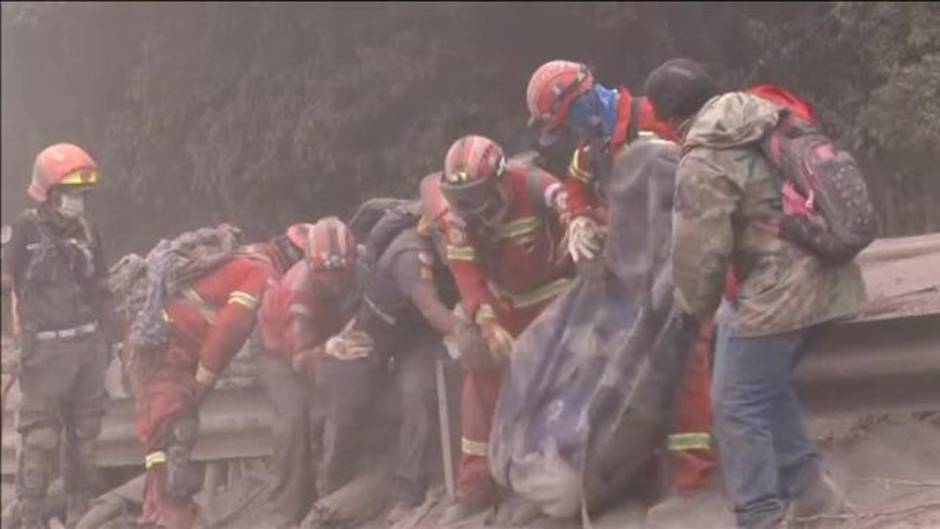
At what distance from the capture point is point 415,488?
7527 millimetres

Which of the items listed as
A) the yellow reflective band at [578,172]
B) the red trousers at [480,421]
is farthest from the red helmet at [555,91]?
the red trousers at [480,421]

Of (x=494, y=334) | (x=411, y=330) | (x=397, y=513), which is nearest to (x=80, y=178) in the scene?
(x=411, y=330)

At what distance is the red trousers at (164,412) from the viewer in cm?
843

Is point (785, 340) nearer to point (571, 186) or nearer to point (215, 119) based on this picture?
point (571, 186)

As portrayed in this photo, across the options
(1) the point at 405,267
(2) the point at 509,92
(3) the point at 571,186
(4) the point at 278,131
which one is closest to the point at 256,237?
(4) the point at 278,131

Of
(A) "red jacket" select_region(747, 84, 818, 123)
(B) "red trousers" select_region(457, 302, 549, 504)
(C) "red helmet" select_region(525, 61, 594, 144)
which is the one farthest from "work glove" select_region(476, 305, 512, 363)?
(A) "red jacket" select_region(747, 84, 818, 123)

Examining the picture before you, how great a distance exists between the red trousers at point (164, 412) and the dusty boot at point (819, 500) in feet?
12.2

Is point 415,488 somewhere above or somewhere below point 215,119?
below

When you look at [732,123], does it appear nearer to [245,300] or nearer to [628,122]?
[628,122]

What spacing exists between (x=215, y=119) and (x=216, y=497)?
228 inches

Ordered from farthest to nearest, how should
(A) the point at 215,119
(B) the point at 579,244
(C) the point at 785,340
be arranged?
(A) the point at 215,119, (B) the point at 579,244, (C) the point at 785,340

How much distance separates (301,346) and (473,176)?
173 centimetres

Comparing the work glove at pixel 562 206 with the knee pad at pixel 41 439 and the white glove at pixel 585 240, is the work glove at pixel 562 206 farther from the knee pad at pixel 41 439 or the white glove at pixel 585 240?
the knee pad at pixel 41 439

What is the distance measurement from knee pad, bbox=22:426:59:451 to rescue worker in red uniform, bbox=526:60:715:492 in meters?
3.69
